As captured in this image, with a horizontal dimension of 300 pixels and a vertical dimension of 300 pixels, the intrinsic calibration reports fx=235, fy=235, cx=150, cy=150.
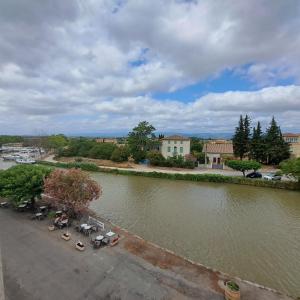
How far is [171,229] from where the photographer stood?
57.8 ft

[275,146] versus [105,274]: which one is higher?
[275,146]

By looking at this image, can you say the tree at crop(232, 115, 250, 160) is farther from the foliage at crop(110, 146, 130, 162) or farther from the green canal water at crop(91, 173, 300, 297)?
the foliage at crop(110, 146, 130, 162)

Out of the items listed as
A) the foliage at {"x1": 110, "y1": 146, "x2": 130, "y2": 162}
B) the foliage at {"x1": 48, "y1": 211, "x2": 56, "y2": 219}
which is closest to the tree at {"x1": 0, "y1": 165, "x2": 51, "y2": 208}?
the foliage at {"x1": 48, "y1": 211, "x2": 56, "y2": 219}

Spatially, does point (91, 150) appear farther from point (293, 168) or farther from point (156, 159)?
point (293, 168)

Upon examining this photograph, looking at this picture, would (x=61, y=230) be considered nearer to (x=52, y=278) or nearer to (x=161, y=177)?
(x=52, y=278)

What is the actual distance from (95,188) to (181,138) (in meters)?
31.7

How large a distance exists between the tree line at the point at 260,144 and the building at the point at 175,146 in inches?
390

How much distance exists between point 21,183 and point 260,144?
41672mm

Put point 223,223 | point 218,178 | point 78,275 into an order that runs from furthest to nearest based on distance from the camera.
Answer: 1. point 218,178
2. point 223,223
3. point 78,275

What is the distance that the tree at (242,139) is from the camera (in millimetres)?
47284

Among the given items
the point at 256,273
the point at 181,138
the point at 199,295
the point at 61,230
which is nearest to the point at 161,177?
the point at 181,138

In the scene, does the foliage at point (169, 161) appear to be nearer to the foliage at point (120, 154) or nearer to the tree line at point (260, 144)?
the foliage at point (120, 154)

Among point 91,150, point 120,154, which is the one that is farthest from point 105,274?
point 91,150

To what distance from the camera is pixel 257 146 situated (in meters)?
45.9
